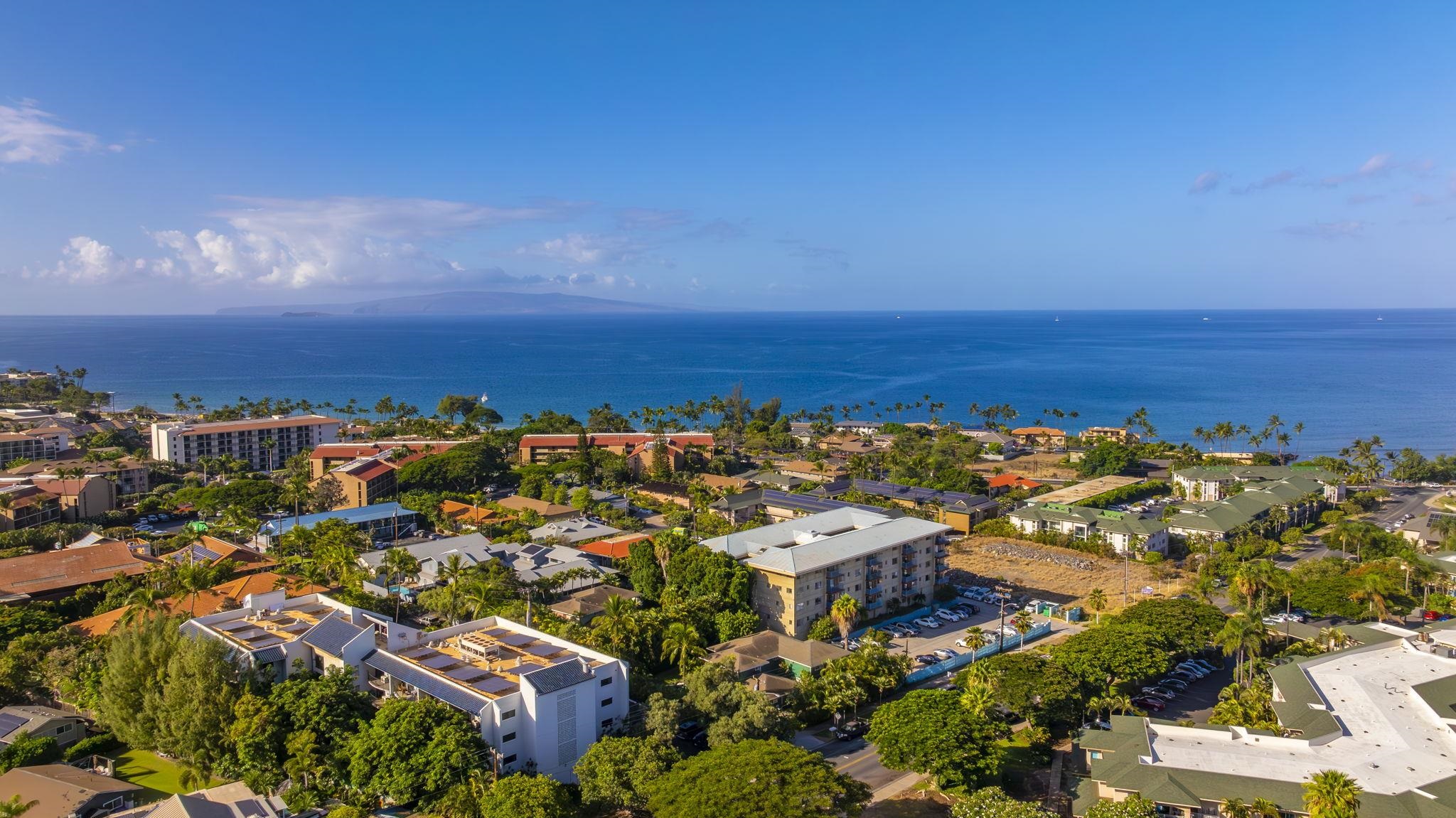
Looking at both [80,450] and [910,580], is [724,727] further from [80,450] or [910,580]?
[80,450]

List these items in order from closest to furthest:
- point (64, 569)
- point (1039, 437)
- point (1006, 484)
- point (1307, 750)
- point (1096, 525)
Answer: point (1307, 750), point (64, 569), point (1096, 525), point (1006, 484), point (1039, 437)

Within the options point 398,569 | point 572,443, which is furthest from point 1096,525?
point 572,443

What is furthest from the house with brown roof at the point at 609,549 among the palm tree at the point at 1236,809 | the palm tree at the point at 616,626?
the palm tree at the point at 1236,809

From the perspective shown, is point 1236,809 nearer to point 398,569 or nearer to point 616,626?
point 616,626

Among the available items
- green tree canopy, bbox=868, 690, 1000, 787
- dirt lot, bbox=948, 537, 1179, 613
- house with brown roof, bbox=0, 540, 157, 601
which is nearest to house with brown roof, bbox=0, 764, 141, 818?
house with brown roof, bbox=0, 540, 157, 601

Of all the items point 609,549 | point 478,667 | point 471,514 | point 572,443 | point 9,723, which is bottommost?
point 471,514

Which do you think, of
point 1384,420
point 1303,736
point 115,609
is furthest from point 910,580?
point 1384,420

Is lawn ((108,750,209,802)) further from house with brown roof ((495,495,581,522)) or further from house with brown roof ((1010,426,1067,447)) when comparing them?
house with brown roof ((1010,426,1067,447))
